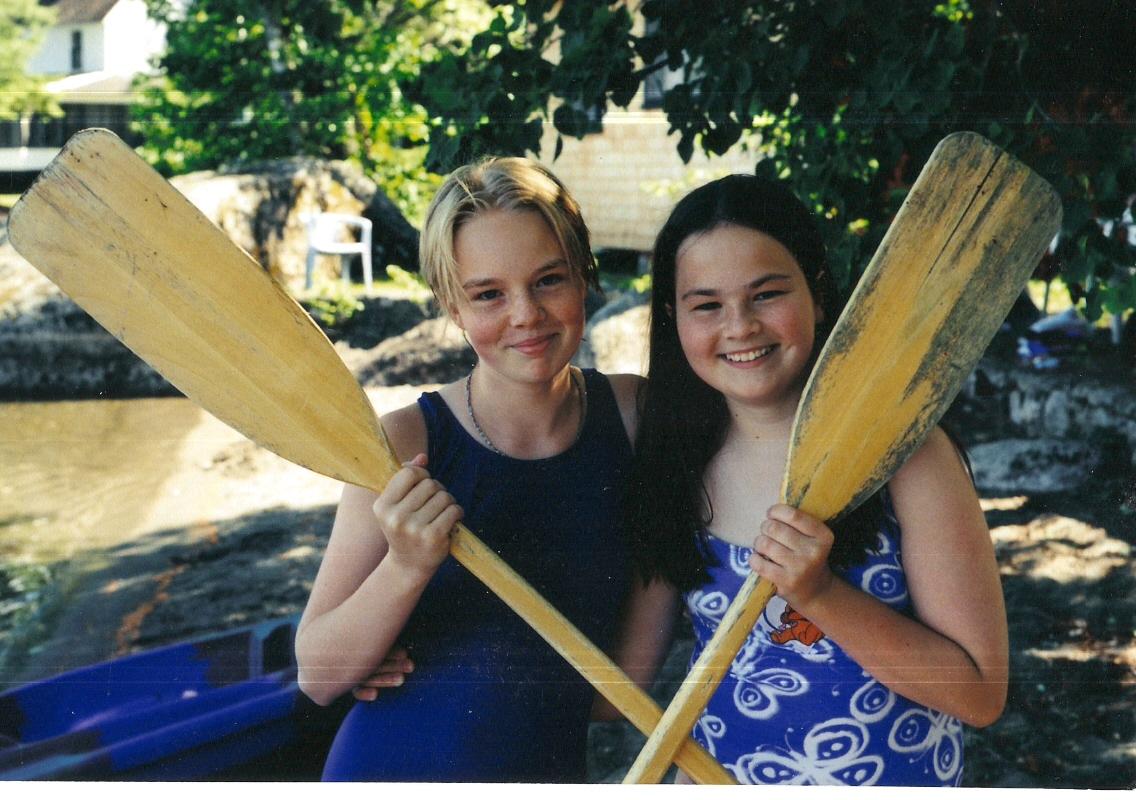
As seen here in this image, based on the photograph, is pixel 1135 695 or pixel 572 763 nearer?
pixel 572 763

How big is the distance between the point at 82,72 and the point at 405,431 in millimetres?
668

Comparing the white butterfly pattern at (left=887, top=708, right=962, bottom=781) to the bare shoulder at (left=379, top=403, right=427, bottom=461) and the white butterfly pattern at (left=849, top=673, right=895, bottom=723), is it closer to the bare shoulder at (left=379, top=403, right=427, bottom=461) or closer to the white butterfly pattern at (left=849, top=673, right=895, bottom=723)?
the white butterfly pattern at (left=849, top=673, right=895, bottom=723)

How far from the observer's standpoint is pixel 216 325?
1.23 metres

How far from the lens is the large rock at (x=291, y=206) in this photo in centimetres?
170

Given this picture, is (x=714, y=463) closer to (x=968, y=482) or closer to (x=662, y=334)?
(x=662, y=334)

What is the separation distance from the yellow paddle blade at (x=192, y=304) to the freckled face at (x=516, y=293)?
17 cm

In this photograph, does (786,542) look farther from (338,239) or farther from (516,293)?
(338,239)

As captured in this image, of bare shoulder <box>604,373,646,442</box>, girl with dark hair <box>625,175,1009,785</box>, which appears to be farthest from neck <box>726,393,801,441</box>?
bare shoulder <box>604,373,646,442</box>

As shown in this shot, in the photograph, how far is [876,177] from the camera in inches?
80.5

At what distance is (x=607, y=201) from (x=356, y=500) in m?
0.91

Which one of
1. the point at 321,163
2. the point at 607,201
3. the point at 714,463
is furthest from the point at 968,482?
the point at 321,163

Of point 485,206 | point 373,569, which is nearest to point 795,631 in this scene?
point 373,569

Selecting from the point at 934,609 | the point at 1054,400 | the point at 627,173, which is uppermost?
the point at 627,173

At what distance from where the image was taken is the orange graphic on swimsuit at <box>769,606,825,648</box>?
121cm
